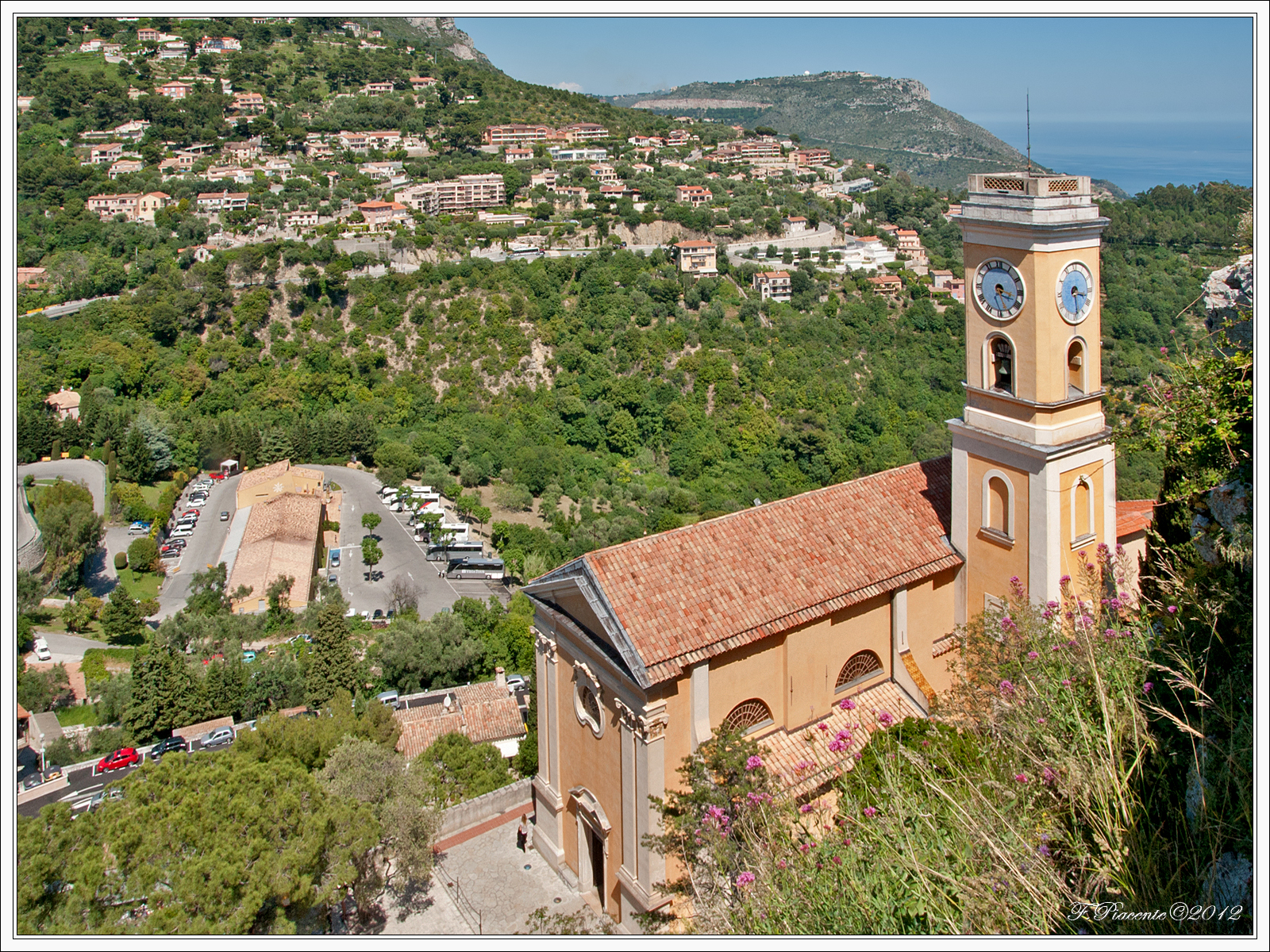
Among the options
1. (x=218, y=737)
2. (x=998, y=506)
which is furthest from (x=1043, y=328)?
(x=218, y=737)

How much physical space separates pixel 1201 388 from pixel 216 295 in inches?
2706

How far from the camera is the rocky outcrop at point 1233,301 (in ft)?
35.9

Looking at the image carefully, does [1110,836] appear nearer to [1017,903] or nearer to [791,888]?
[1017,903]

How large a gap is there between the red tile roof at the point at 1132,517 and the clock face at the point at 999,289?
4.34 m

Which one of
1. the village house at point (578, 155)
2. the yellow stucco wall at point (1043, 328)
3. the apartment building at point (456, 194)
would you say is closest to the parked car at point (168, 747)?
the yellow stucco wall at point (1043, 328)

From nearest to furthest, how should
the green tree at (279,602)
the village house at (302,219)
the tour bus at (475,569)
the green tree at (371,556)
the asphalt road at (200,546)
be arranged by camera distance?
the green tree at (279,602), the asphalt road at (200,546), the tour bus at (475,569), the green tree at (371,556), the village house at (302,219)

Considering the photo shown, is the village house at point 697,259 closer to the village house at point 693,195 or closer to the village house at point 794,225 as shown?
the village house at point 794,225

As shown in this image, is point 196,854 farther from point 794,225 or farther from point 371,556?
point 794,225

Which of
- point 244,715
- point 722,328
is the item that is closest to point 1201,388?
point 244,715

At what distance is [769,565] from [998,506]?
155 inches

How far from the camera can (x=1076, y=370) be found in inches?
633

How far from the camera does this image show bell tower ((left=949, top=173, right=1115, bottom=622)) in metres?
15.3

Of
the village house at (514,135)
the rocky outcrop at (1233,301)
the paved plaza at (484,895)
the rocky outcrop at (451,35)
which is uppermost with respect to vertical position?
the rocky outcrop at (451,35)

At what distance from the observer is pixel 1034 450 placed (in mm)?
15742
